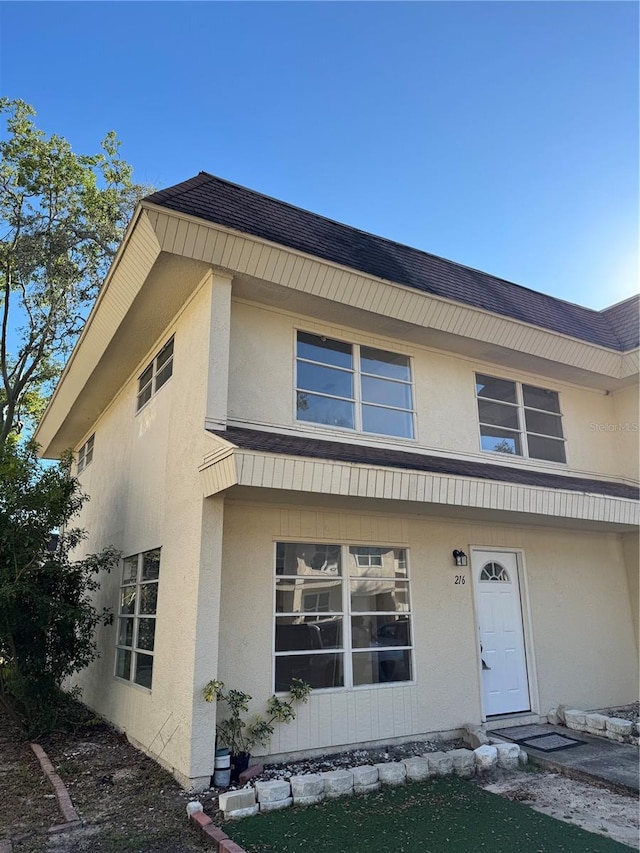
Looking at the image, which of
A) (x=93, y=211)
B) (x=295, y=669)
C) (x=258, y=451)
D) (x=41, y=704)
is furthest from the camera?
(x=93, y=211)

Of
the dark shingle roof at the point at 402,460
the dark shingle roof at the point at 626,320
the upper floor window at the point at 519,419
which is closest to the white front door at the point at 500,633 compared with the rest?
the dark shingle roof at the point at 402,460

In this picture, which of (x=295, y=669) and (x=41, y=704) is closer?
→ (x=295, y=669)

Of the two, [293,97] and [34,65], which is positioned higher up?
[34,65]

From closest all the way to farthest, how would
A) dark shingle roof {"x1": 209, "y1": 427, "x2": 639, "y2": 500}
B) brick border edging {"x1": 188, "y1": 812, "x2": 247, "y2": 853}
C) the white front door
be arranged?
1. brick border edging {"x1": 188, "y1": 812, "x2": 247, "y2": 853}
2. dark shingle roof {"x1": 209, "y1": 427, "x2": 639, "y2": 500}
3. the white front door

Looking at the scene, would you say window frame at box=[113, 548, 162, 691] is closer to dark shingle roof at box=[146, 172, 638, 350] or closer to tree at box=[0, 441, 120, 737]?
tree at box=[0, 441, 120, 737]

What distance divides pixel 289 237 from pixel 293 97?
15.7ft

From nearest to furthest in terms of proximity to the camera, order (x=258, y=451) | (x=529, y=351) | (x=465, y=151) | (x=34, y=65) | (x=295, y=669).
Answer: (x=258, y=451), (x=295, y=669), (x=529, y=351), (x=465, y=151), (x=34, y=65)

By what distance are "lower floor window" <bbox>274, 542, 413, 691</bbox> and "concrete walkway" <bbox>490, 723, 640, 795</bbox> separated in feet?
5.75

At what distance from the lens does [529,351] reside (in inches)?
344

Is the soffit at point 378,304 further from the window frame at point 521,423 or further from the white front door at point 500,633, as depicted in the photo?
the white front door at point 500,633

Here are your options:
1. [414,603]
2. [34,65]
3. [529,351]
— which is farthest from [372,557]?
[34,65]

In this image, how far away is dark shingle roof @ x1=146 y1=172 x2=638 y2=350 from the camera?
6590 mm

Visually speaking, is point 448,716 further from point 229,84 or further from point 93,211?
point 93,211

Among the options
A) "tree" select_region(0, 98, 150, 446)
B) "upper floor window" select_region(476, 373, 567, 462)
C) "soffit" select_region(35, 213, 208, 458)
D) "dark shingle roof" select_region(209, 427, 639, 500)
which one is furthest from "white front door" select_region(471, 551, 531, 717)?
"tree" select_region(0, 98, 150, 446)
